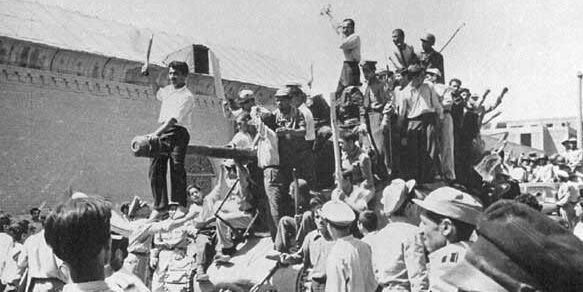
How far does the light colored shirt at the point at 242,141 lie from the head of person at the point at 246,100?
14.7 inches

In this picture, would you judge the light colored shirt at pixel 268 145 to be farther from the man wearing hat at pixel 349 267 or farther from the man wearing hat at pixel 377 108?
the man wearing hat at pixel 349 267

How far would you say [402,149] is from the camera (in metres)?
9.38

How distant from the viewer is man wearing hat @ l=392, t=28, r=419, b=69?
9.88 m

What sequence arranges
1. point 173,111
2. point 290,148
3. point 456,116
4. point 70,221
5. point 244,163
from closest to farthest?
point 70,221 → point 173,111 → point 290,148 → point 244,163 → point 456,116

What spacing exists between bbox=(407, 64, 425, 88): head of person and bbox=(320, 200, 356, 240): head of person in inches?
151

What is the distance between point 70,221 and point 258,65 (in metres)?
25.7

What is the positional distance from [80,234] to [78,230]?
0.02 m

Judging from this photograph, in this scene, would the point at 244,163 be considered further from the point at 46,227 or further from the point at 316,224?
the point at 46,227

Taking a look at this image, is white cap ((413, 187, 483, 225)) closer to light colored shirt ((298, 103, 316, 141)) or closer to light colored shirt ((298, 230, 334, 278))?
light colored shirt ((298, 230, 334, 278))

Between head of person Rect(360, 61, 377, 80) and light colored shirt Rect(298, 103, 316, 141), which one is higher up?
head of person Rect(360, 61, 377, 80)

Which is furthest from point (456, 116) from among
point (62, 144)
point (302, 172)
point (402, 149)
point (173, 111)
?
point (62, 144)

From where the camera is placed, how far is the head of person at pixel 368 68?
392 inches

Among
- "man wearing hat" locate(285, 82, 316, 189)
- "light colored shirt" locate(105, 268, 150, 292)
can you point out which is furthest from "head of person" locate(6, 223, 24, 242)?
"light colored shirt" locate(105, 268, 150, 292)

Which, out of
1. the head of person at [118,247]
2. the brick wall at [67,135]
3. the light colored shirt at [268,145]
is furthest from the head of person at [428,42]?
the brick wall at [67,135]
